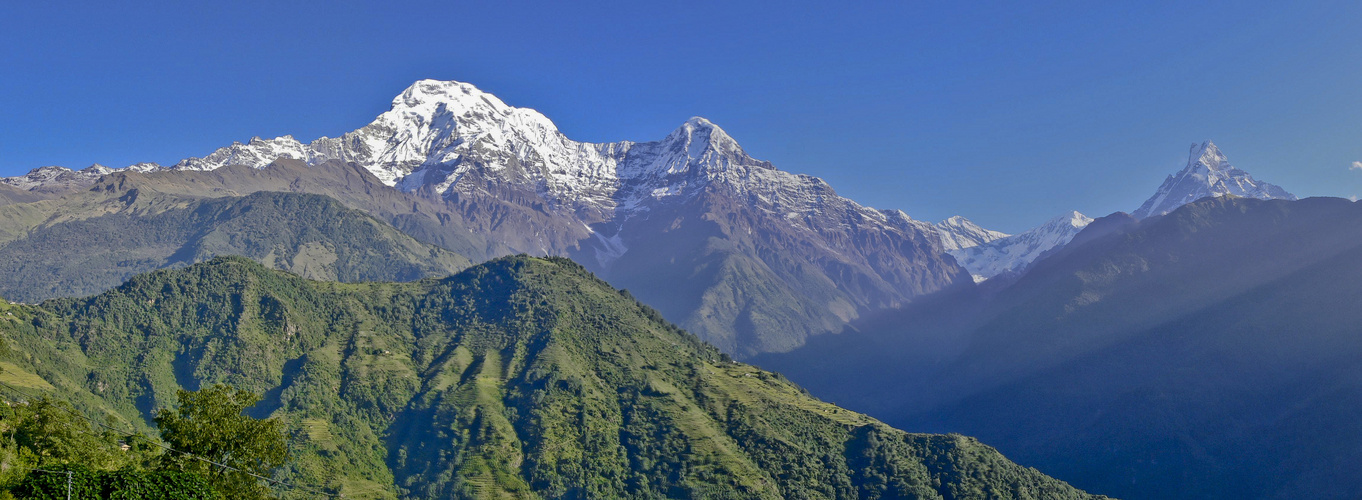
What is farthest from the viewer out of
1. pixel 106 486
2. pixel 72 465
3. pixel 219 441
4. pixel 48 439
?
pixel 48 439

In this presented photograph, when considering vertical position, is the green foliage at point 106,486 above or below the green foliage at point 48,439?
below

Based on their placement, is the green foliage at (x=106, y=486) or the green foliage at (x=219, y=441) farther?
the green foliage at (x=219, y=441)

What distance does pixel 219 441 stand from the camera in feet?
300

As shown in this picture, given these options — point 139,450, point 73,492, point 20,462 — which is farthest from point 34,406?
point 73,492

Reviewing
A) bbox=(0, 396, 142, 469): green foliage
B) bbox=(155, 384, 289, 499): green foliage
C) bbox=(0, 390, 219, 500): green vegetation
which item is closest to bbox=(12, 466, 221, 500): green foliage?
bbox=(0, 390, 219, 500): green vegetation

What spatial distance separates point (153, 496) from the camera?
222 ft

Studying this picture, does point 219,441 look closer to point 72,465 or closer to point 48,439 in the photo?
point 72,465

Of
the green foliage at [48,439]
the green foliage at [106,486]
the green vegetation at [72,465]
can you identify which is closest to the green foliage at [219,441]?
the green vegetation at [72,465]

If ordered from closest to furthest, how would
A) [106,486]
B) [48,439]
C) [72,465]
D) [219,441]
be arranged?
[106,486]
[72,465]
[219,441]
[48,439]

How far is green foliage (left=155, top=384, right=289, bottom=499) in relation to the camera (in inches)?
3499

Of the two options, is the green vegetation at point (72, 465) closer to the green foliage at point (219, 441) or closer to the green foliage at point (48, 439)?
the green foliage at point (48, 439)

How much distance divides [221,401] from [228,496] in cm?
1278

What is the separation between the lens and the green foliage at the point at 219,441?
88875mm

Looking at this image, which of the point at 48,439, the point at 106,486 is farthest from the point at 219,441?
the point at 48,439
